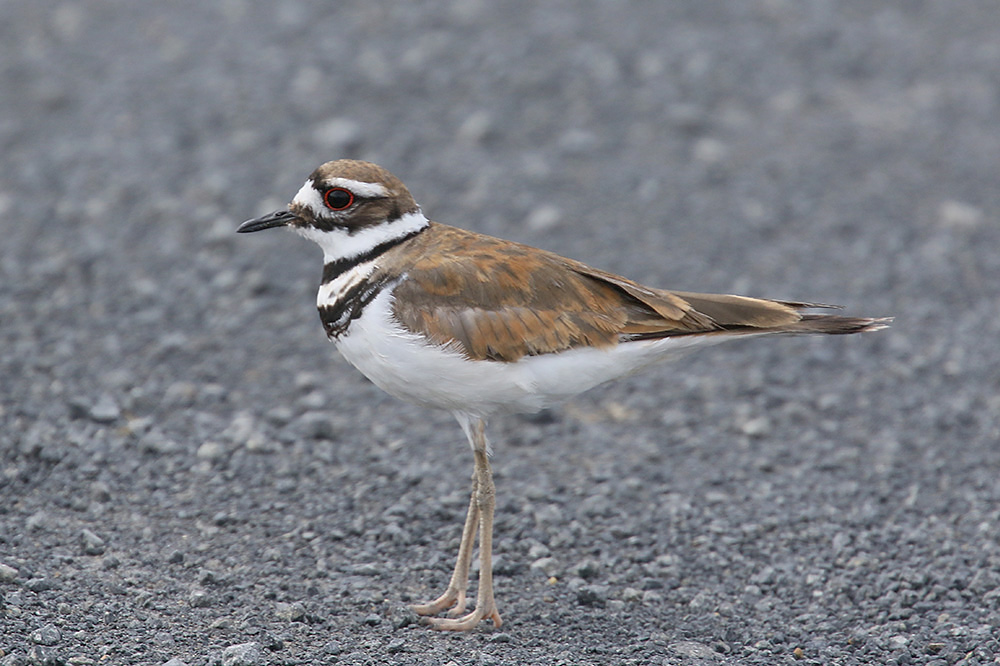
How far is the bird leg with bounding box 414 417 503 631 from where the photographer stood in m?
5.78

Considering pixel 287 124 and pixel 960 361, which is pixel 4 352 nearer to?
pixel 287 124

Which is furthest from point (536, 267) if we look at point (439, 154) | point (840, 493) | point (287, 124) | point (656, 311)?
point (287, 124)

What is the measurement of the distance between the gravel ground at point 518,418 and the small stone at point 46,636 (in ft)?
0.07

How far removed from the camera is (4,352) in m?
7.97

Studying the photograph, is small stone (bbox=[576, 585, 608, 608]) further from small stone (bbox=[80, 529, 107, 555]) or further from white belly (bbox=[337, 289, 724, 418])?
small stone (bbox=[80, 529, 107, 555])

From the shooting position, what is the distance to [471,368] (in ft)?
17.8

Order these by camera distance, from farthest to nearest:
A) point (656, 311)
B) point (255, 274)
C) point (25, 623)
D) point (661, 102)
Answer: point (661, 102) → point (255, 274) → point (656, 311) → point (25, 623)

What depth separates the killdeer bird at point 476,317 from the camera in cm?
546

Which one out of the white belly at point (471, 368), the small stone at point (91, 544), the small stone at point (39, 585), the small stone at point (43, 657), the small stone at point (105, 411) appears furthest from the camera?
the small stone at point (105, 411)

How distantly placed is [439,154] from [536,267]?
518cm

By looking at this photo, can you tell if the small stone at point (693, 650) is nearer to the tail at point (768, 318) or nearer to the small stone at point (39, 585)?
the tail at point (768, 318)

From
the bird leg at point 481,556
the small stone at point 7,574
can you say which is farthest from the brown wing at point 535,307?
the small stone at point 7,574

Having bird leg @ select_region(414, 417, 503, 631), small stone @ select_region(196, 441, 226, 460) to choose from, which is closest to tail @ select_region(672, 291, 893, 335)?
bird leg @ select_region(414, 417, 503, 631)

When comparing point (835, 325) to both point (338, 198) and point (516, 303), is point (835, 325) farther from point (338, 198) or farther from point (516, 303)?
point (338, 198)
